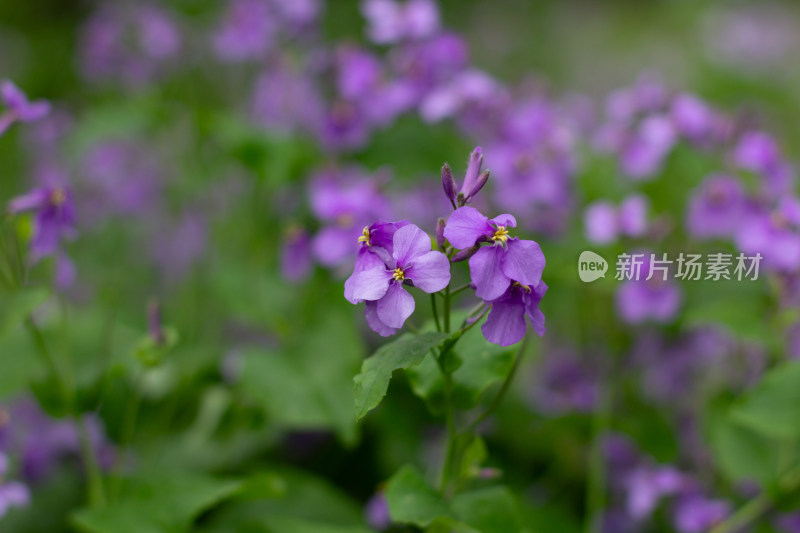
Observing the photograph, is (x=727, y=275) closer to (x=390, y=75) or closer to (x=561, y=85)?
(x=390, y=75)

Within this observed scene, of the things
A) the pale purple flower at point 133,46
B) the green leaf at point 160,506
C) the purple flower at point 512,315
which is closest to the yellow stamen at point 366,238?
the purple flower at point 512,315

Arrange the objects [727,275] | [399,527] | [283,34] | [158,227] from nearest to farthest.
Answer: [399,527], [727,275], [283,34], [158,227]

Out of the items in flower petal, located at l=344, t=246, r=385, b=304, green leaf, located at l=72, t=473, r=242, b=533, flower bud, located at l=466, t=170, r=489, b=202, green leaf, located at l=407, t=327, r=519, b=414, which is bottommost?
green leaf, located at l=72, t=473, r=242, b=533

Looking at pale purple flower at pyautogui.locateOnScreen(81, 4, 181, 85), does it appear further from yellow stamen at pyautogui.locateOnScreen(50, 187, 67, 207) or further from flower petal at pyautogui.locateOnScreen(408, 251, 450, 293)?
flower petal at pyautogui.locateOnScreen(408, 251, 450, 293)

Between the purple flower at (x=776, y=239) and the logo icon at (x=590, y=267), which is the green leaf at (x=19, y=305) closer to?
the logo icon at (x=590, y=267)

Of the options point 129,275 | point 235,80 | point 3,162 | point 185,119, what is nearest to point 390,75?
point 185,119

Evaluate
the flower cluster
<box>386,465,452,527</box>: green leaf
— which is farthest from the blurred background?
the flower cluster

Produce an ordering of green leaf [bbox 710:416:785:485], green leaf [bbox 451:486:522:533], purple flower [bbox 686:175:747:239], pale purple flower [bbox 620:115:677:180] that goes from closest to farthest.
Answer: green leaf [bbox 451:486:522:533] < green leaf [bbox 710:416:785:485] < purple flower [bbox 686:175:747:239] < pale purple flower [bbox 620:115:677:180]
